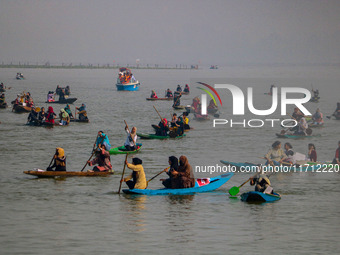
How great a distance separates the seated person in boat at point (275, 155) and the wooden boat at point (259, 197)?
4.81 m

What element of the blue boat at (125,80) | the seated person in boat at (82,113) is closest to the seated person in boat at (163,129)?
the seated person in boat at (82,113)

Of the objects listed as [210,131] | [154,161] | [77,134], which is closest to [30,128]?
[77,134]

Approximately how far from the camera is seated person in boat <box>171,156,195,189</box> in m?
23.8

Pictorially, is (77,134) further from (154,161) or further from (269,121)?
(269,121)

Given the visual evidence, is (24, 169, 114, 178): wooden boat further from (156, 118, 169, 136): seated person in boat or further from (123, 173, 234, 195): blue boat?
(156, 118, 169, 136): seated person in boat

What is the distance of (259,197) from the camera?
23.5m

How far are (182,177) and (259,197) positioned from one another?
2975 millimetres

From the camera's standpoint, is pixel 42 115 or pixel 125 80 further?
pixel 125 80

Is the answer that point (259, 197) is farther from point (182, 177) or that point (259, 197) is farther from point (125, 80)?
point (125, 80)

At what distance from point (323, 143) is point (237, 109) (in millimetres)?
36080

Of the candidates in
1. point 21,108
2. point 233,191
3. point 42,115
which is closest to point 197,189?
point 233,191

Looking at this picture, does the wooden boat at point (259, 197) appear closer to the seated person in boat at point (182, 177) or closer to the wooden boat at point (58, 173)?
the seated person in boat at point (182, 177)

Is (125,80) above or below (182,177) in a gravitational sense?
above

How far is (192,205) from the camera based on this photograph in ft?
76.0
